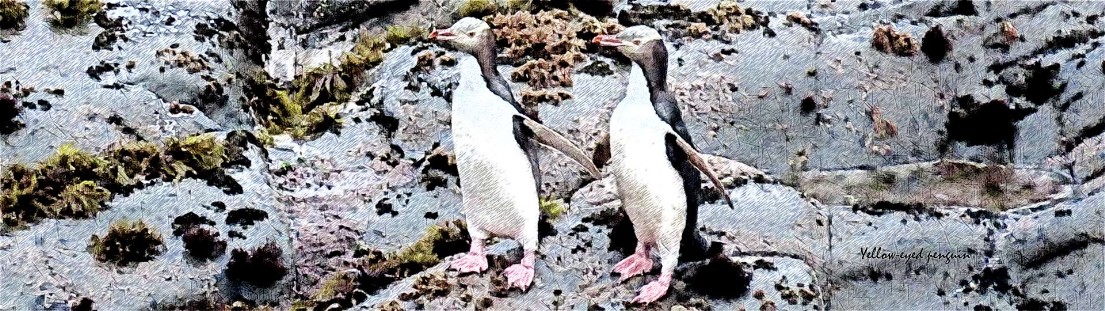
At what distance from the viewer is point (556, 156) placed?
744 centimetres

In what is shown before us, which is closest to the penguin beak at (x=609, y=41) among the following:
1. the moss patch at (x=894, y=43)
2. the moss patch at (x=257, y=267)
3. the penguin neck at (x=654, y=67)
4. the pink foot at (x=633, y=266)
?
the penguin neck at (x=654, y=67)

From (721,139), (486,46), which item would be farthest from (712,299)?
(486,46)

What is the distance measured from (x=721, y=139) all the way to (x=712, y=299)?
1.24 metres

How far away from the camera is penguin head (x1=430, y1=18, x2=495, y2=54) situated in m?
7.42

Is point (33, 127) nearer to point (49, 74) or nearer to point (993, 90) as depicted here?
point (49, 74)

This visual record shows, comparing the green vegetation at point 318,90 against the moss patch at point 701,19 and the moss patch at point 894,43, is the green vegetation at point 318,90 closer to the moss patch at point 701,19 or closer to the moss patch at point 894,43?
the moss patch at point 701,19

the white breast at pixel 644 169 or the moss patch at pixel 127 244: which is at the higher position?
the white breast at pixel 644 169

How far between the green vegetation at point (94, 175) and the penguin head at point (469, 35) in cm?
202

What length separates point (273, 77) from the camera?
8648mm

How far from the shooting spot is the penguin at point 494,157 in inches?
283

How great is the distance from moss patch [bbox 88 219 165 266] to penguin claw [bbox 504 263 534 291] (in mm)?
2504

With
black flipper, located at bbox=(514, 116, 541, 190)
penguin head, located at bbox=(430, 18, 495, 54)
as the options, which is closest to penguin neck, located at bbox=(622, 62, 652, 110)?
black flipper, located at bbox=(514, 116, 541, 190)

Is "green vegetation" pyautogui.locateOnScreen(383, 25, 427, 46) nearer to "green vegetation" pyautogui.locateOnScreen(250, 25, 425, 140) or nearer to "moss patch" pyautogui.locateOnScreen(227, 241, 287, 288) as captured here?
"green vegetation" pyautogui.locateOnScreen(250, 25, 425, 140)

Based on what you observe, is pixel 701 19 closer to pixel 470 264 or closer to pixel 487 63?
pixel 487 63
